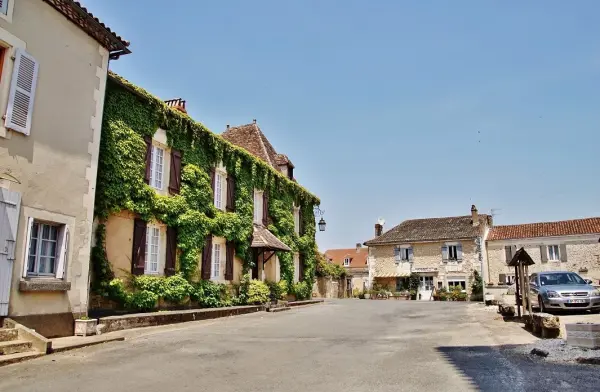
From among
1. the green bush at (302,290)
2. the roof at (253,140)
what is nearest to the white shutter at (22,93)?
the roof at (253,140)

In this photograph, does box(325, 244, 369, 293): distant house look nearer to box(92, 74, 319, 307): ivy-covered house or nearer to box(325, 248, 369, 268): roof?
box(325, 248, 369, 268): roof

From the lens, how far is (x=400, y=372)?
6480mm

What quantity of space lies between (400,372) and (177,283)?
35.3 feet

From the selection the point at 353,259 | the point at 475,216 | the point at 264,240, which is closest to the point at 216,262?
the point at 264,240

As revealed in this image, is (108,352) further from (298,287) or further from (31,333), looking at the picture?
(298,287)

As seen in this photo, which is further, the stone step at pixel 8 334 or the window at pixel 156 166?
the window at pixel 156 166

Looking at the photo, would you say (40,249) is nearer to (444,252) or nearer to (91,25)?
(91,25)

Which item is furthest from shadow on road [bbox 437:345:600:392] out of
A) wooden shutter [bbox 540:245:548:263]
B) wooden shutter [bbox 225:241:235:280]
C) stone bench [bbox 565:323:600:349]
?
wooden shutter [bbox 540:245:548:263]

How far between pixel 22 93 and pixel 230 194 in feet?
36.2

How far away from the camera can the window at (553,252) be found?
3897cm

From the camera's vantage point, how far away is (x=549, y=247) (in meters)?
39.5

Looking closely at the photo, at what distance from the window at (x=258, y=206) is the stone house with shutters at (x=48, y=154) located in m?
11.6

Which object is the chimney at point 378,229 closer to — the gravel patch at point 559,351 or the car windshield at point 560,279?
the car windshield at point 560,279

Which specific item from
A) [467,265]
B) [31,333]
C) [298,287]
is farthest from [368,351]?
[467,265]
